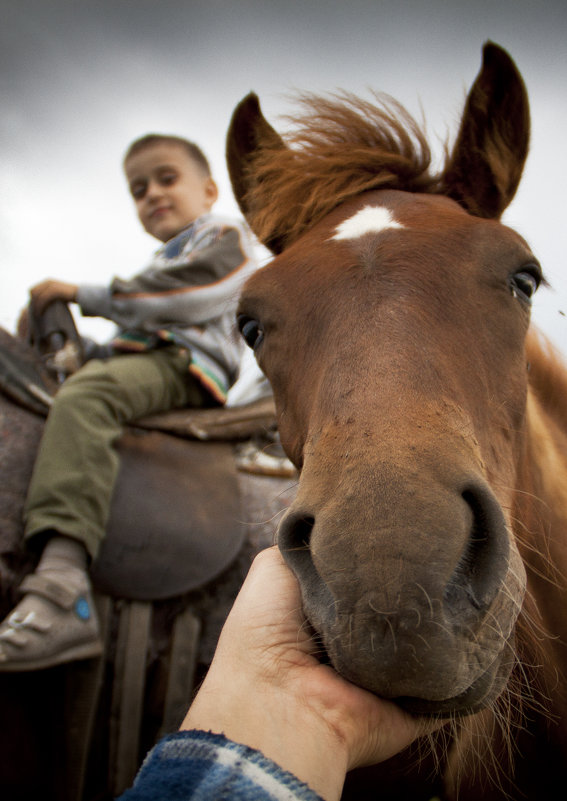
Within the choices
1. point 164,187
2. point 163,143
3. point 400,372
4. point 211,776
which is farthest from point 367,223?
point 163,143

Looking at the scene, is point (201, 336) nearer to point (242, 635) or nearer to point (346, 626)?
point (242, 635)

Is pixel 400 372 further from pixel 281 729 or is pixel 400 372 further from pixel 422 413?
pixel 281 729

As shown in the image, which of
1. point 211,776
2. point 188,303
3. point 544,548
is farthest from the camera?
point 188,303

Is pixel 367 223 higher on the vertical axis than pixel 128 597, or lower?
higher

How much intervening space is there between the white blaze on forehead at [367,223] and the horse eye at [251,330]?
0.40 metres

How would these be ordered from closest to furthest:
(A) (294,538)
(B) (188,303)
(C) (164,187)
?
(A) (294,538) → (B) (188,303) → (C) (164,187)

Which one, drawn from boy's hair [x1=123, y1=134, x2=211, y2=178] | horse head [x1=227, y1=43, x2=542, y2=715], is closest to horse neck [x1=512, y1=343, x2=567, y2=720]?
horse head [x1=227, y1=43, x2=542, y2=715]

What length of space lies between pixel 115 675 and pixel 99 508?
0.77 meters

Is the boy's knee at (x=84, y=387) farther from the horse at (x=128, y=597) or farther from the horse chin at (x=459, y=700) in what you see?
the horse chin at (x=459, y=700)

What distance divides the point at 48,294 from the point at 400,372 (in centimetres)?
268

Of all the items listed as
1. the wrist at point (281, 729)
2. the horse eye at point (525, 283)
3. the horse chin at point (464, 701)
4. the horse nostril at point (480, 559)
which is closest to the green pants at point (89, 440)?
the wrist at point (281, 729)

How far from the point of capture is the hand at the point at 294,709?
0.77 m

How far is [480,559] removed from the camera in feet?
2.57

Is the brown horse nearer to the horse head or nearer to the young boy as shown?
the horse head
